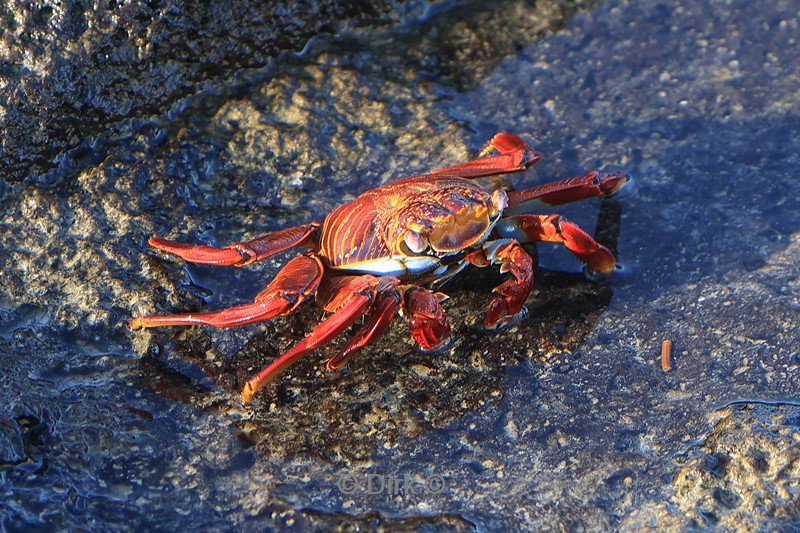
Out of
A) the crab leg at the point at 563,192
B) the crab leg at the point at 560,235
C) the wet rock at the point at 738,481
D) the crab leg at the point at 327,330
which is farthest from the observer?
the crab leg at the point at 563,192

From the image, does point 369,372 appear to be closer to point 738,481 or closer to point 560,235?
point 560,235

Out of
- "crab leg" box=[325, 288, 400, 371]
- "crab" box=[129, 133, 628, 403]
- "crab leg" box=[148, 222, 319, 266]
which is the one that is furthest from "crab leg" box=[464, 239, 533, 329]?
"crab leg" box=[148, 222, 319, 266]

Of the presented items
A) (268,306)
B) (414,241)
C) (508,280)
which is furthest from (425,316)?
(268,306)

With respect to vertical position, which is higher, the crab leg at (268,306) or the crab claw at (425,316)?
the crab leg at (268,306)

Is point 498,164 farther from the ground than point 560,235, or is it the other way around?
point 498,164

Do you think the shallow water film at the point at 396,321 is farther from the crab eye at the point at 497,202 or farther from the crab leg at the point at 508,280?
the crab eye at the point at 497,202

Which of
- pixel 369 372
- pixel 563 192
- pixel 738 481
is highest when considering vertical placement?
pixel 563 192

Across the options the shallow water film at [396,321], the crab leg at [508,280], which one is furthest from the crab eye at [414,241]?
the shallow water film at [396,321]

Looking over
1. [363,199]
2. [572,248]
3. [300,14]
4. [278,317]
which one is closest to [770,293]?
[572,248]

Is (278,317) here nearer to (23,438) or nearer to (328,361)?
(328,361)

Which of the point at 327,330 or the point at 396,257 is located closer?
the point at 327,330
